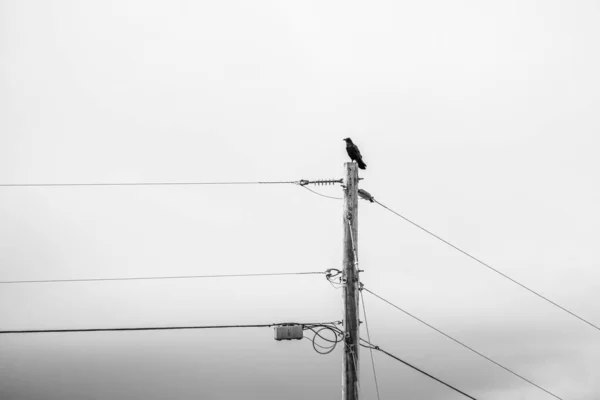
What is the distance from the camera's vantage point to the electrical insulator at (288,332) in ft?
47.7

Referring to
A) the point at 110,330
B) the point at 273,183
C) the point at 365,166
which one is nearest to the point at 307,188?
the point at 273,183

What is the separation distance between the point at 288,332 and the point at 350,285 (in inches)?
75.3

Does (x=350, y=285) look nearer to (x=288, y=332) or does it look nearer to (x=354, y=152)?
(x=288, y=332)

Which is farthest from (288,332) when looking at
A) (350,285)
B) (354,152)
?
(354,152)

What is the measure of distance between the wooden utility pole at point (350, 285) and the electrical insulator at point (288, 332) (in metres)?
1.22

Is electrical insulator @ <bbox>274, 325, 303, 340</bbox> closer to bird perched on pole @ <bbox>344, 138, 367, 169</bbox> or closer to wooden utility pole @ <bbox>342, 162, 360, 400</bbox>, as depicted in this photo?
wooden utility pole @ <bbox>342, 162, 360, 400</bbox>

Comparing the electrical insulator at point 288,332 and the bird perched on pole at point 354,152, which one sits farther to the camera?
the bird perched on pole at point 354,152

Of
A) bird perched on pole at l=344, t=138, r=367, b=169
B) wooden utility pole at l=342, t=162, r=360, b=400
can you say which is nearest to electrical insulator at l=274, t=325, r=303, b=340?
wooden utility pole at l=342, t=162, r=360, b=400

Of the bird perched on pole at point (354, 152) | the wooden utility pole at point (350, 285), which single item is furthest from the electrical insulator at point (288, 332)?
the bird perched on pole at point (354, 152)

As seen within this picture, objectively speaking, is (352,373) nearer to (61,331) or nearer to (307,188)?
(307,188)

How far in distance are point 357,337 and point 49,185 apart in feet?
34.4

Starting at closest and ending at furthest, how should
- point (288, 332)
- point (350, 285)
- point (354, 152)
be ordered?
point (350, 285) → point (288, 332) → point (354, 152)

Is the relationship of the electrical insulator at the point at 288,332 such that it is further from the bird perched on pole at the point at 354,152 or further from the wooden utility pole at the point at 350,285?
the bird perched on pole at the point at 354,152

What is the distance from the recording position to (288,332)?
14.6m
